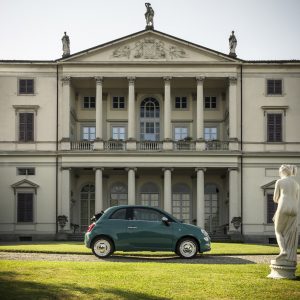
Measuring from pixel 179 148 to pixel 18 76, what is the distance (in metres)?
12.0

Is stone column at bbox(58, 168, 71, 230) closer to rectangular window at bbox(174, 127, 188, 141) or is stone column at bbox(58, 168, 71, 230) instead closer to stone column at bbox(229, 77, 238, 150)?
rectangular window at bbox(174, 127, 188, 141)

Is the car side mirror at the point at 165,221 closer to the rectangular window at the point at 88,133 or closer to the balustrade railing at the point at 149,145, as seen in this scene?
the balustrade railing at the point at 149,145

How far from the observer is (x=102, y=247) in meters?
23.8

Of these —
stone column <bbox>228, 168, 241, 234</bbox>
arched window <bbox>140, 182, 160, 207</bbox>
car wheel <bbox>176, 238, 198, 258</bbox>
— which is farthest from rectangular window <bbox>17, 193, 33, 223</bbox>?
car wheel <bbox>176, 238, 198, 258</bbox>

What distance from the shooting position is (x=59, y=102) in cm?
4625

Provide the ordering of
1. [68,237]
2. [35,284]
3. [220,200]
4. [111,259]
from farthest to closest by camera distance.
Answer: [220,200] < [68,237] < [111,259] < [35,284]

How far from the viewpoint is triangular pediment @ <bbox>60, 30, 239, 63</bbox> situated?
4572cm

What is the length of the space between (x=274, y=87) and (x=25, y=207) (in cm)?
1878

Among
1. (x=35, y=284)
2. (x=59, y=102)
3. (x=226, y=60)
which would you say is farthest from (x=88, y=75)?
(x=35, y=284)

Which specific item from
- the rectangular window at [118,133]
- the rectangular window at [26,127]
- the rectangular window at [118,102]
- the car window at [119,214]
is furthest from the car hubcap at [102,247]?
the rectangular window at [118,102]

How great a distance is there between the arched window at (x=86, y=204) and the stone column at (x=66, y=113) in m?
4.64

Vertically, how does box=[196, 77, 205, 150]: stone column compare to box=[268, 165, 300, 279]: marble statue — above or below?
above

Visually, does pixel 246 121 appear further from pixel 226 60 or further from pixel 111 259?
pixel 111 259

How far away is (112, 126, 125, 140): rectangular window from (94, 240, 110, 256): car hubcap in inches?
1005
